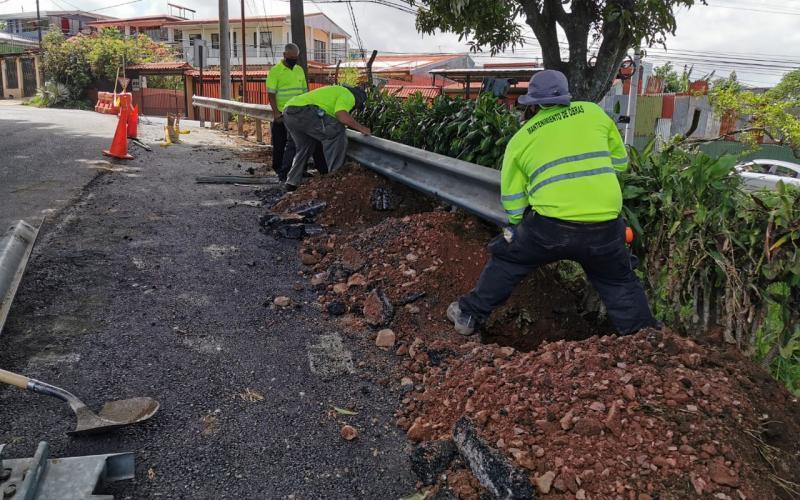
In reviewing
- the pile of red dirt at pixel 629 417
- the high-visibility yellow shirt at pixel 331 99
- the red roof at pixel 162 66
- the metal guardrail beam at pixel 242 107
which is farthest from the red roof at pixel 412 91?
the red roof at pixel 162 66

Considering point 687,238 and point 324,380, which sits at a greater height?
point 687,238

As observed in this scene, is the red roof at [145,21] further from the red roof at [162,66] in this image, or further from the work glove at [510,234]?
the work glove at [510,234]

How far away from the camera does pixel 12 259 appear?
373 centimetres

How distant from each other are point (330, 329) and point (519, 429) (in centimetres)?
154

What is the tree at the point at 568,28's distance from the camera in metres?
6.61

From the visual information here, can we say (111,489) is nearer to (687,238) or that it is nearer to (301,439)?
(301,439)

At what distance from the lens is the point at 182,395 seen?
9.15ft

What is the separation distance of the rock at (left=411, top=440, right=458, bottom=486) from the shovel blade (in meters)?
1.10

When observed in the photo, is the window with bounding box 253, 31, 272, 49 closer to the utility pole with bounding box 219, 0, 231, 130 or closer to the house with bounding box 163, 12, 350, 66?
the house with bounding box 163, 12, 350, 66

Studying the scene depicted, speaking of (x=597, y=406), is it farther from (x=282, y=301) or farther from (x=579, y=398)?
(x=282, y=301)

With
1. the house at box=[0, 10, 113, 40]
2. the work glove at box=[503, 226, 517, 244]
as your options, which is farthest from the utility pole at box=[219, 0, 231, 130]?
the house at box=[0, 10, 113, 40]

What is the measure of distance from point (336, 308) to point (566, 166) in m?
1.55

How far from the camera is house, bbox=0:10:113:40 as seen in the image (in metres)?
68.8

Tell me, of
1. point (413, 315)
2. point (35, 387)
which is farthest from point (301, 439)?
point (413, 315)
